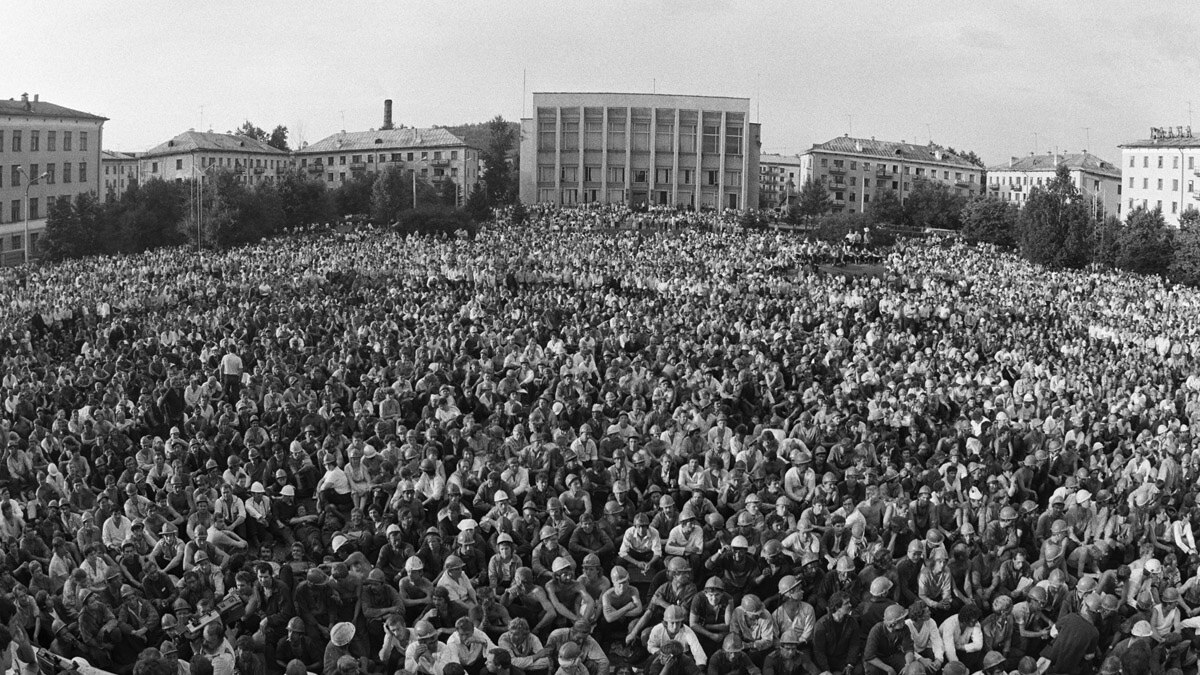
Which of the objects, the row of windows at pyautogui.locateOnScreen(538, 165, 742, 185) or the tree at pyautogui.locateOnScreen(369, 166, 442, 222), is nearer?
the tree at pyautogui.locateOnScreen(369, 166, 442, 222)

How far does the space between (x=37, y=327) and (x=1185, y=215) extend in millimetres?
61088

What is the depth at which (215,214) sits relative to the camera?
59.5 meters

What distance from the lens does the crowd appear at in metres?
9.99

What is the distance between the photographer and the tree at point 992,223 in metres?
76.2

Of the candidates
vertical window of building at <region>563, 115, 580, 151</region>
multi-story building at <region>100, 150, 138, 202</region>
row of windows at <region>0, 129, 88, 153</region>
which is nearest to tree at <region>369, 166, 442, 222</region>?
vertical window of building at <region>563, 115, 580, 151</region>

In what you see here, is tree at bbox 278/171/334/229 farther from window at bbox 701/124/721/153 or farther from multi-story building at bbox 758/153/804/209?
multi-story building at bbox 758/153/804/209

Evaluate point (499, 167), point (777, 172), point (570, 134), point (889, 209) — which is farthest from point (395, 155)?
point (777, 172)

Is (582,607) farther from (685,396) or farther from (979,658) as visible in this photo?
(685,396)

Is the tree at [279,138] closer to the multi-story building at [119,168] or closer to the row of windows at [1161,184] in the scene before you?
the multi-story building at [119,168]

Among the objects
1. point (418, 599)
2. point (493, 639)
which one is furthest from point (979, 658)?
point (418, 599)

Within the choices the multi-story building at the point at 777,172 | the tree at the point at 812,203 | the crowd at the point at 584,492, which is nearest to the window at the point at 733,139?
the tree at the point at 812,203

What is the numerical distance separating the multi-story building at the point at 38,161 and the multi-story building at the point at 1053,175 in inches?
2819

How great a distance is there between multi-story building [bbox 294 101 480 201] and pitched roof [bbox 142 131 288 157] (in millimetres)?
4818

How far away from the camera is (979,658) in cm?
996
